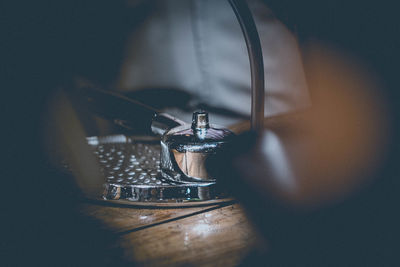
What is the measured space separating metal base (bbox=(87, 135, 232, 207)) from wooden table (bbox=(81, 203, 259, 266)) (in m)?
0.01

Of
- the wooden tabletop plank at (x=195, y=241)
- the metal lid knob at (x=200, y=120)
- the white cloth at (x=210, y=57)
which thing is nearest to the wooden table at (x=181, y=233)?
the wooden tabletop plank at (x=195, y=241)

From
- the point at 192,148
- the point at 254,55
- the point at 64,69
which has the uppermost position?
the point at 64,69

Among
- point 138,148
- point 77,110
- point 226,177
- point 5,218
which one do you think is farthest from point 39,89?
point 226,177

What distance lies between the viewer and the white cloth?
2.73 feet

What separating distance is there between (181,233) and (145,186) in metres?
0.09

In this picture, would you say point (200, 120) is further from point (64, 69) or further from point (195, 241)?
point (64, 69)

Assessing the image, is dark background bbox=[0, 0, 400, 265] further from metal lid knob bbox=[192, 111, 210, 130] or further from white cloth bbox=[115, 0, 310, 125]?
metal lid knob bbox=[192, 111, 210, 130]

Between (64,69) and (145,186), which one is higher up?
(64,69)

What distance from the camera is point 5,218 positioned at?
437 mm

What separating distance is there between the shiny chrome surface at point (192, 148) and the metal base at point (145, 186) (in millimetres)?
13

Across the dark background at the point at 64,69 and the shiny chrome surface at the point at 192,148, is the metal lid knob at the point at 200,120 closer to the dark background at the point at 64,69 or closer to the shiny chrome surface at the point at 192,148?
the shiny chrome surface at the point at 192,148

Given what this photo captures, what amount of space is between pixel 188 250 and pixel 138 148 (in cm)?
34

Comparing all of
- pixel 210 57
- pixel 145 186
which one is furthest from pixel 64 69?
pixel 145 186

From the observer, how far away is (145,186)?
469 millimetres
